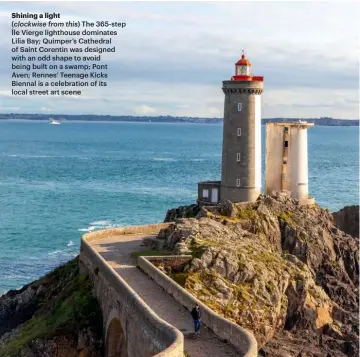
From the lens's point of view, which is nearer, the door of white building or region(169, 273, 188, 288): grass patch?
region(169, 273, 188, 288): grass patch

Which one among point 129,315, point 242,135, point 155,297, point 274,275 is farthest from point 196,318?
point 242,135

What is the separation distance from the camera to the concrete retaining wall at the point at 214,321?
2086 cm

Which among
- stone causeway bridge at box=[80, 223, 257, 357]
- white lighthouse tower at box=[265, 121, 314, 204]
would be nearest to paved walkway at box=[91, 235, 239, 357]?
stone causeway bridge at box=[80, 223, 257, 357]

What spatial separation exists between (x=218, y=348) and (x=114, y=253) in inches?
544

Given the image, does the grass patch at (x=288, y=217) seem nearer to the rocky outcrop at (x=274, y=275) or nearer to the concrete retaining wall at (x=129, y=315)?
the rocky outcrop at (x=274, y=275)

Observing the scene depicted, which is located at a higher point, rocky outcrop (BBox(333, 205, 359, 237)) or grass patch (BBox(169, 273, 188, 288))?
grass patch (BBox(169, 273, 188, 288))

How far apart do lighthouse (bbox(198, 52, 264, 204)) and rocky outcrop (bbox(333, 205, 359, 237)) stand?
14706mm

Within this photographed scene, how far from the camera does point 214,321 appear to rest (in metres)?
23.3

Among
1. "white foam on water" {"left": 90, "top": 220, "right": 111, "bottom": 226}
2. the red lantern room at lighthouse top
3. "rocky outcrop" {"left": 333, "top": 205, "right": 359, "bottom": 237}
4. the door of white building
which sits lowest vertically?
"white foam on water" {"left": 90, "top": 220, "right": 111, "bottom": 226}

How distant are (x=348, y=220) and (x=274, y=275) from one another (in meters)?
26.8

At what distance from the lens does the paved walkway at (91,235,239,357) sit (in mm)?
21984

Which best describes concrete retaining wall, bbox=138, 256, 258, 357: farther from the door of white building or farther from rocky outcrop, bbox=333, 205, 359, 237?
rocky outcrop, bbox=333, 205, 359, 237

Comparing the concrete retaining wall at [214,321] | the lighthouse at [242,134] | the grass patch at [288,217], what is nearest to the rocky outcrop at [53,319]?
the concrete retaining wall at [214,321]

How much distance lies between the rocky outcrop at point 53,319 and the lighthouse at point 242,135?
12.2 metres
